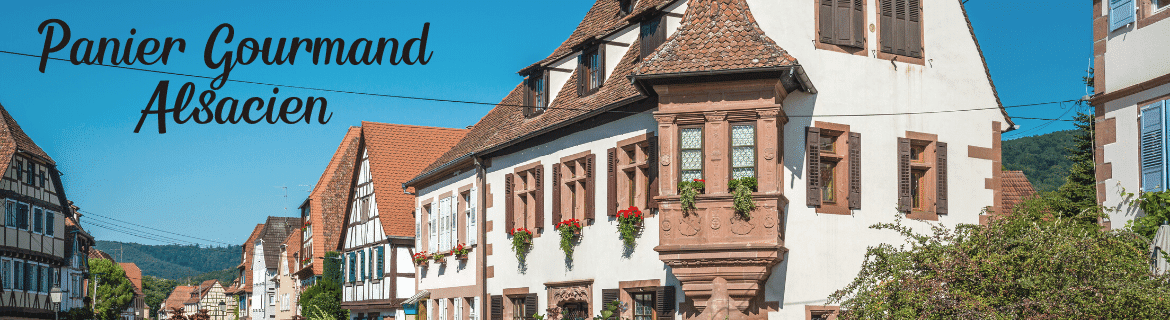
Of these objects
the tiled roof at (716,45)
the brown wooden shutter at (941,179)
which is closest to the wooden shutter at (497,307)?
the tiled roof at (716,45)

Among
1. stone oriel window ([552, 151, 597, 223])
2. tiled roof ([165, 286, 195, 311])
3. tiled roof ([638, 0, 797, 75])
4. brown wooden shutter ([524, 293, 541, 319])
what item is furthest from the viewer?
tiled roof ([165, 286, 195, 311])

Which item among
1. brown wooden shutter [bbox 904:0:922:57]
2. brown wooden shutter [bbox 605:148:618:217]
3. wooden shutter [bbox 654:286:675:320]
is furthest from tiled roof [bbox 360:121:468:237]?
brown wooden shutter [bbox 904:0:922:57]

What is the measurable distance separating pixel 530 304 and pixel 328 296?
18.8 m

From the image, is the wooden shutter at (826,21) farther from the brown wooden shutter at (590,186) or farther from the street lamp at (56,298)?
the street lamp at (56,298)

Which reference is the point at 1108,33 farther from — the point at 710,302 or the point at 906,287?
the point at 710,302

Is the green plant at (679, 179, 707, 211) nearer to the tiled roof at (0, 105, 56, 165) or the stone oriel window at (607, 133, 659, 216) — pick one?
the stone oriel window at (607, 133, 659, 216)

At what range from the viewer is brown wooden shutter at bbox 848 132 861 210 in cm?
2016

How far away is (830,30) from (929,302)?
7.41 m

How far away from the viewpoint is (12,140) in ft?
152

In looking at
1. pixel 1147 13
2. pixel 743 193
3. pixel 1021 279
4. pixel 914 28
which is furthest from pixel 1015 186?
pixel 1021 279

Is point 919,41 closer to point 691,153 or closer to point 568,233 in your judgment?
point 691,153

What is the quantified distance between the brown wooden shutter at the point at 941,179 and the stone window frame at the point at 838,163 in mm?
1706

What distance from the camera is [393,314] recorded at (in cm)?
3859

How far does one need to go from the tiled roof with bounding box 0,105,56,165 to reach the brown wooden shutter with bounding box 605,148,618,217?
3089 centimetres
